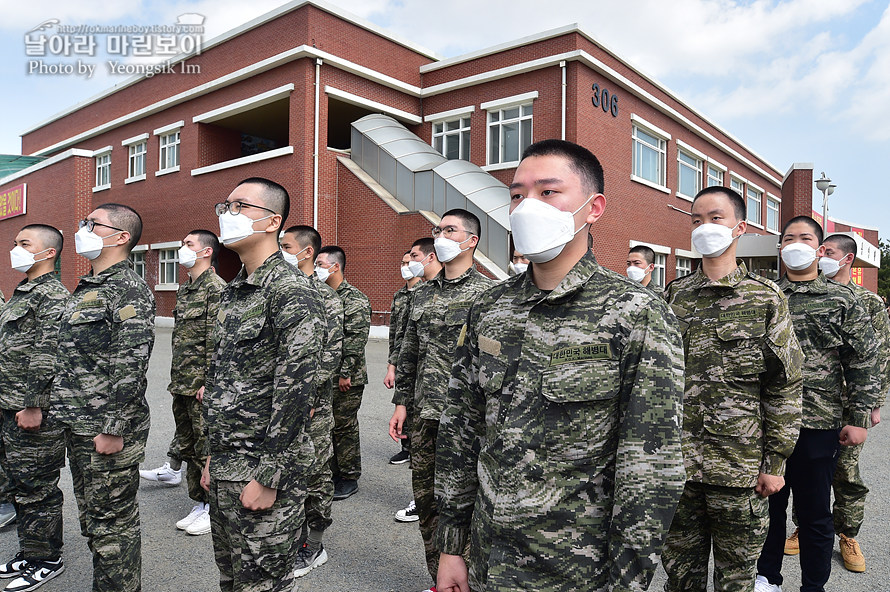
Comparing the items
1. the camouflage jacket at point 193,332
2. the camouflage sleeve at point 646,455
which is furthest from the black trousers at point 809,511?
the camouflage jacket at point 193,332

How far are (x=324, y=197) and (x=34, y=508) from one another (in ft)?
50.6

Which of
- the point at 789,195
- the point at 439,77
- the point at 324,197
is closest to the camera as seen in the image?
the point at 324,197

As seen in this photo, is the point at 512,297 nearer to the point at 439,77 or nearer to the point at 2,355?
the point at 2,355

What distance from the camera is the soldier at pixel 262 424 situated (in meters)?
2.57

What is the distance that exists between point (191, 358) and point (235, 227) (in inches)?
104

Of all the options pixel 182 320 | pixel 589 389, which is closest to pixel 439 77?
pixel 182 320

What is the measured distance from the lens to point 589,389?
5.54 feet

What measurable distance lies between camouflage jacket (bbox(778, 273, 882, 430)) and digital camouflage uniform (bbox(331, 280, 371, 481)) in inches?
151

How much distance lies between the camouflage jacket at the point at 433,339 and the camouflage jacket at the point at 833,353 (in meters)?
2.25

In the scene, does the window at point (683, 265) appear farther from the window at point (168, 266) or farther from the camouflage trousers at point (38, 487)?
the camouflage trousers at point (38, 487)

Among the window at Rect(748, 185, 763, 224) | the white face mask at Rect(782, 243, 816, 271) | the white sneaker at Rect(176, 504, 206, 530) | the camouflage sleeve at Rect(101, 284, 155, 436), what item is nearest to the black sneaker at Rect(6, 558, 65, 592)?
the white sneaker at Rect(176, 504, 206, 530)

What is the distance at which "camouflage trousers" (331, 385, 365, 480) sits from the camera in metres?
5.60

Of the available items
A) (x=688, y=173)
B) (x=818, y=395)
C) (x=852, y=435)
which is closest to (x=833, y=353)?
(x=818, y=395)

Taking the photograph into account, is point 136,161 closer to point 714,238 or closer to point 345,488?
point 345,488
